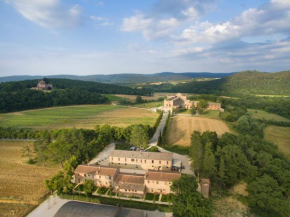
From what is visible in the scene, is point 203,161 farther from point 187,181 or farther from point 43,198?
point 43,198

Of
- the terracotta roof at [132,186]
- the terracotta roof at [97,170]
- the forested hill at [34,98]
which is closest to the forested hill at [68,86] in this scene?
the forested hill at [34,98]

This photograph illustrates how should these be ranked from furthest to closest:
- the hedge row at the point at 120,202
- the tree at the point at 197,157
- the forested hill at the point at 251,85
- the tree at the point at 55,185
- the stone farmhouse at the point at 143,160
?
the forested hill at the point at 251,85 < the stone farmhouse at the point at 143,160 < the tree at the point at 197,157 < the tree at the point at 55,185 < the hedge row at the point at 120,202

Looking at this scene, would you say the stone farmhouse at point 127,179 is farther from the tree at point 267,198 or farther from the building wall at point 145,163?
the tree at point 267,198

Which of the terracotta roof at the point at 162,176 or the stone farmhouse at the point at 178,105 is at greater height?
the stone farmhouse at the point at 178,105

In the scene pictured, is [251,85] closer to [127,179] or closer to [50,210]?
[127,179]

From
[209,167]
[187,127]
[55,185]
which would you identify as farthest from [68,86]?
[209,167]

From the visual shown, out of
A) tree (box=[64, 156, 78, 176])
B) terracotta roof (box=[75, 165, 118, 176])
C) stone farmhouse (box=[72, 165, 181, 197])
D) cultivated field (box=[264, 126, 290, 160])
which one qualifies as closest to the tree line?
stone farmhouse (box=[72, 165, 181, 197])

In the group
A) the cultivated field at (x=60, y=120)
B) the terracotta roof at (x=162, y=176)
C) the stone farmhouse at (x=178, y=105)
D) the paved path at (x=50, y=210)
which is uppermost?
the stone farmhouse at (x=178, y=105)
